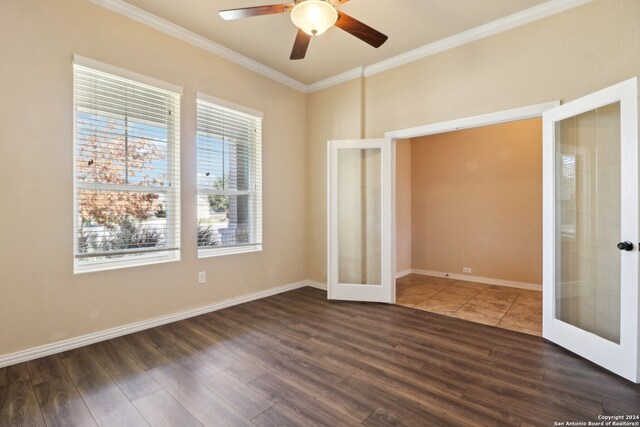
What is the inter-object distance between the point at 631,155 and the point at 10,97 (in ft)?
15.2

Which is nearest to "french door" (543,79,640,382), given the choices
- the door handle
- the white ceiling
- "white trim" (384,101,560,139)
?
the door handle

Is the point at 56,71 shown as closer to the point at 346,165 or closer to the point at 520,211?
the point at 346,165

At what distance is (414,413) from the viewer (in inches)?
69.6

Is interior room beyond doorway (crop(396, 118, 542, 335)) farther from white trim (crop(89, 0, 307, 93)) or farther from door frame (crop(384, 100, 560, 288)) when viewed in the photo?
white trim (crop(89, 0, 307, 93))

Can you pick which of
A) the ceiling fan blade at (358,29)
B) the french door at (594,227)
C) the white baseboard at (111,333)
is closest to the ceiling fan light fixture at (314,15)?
the ceiling fan blade at (358,29)

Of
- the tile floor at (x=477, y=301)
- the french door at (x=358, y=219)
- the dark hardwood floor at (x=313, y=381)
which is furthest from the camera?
the french door at (x=358, y=219)

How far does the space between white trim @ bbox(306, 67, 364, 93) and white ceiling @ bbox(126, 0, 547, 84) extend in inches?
6.0

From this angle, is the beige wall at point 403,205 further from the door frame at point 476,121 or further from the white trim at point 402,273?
the door frame at point 476,121

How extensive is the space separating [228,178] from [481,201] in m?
4.08

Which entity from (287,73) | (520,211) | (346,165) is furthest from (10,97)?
(520,211)

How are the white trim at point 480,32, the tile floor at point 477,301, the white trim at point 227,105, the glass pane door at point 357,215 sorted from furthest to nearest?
the glass pane door at point 357,215 < the white trim at point 227,105 < the tile floor at point 477,301 < the white trim at point 480,32

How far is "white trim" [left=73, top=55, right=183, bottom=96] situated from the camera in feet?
8.68

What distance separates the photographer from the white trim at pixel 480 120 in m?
2.89

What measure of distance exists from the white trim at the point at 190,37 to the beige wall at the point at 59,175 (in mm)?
61
